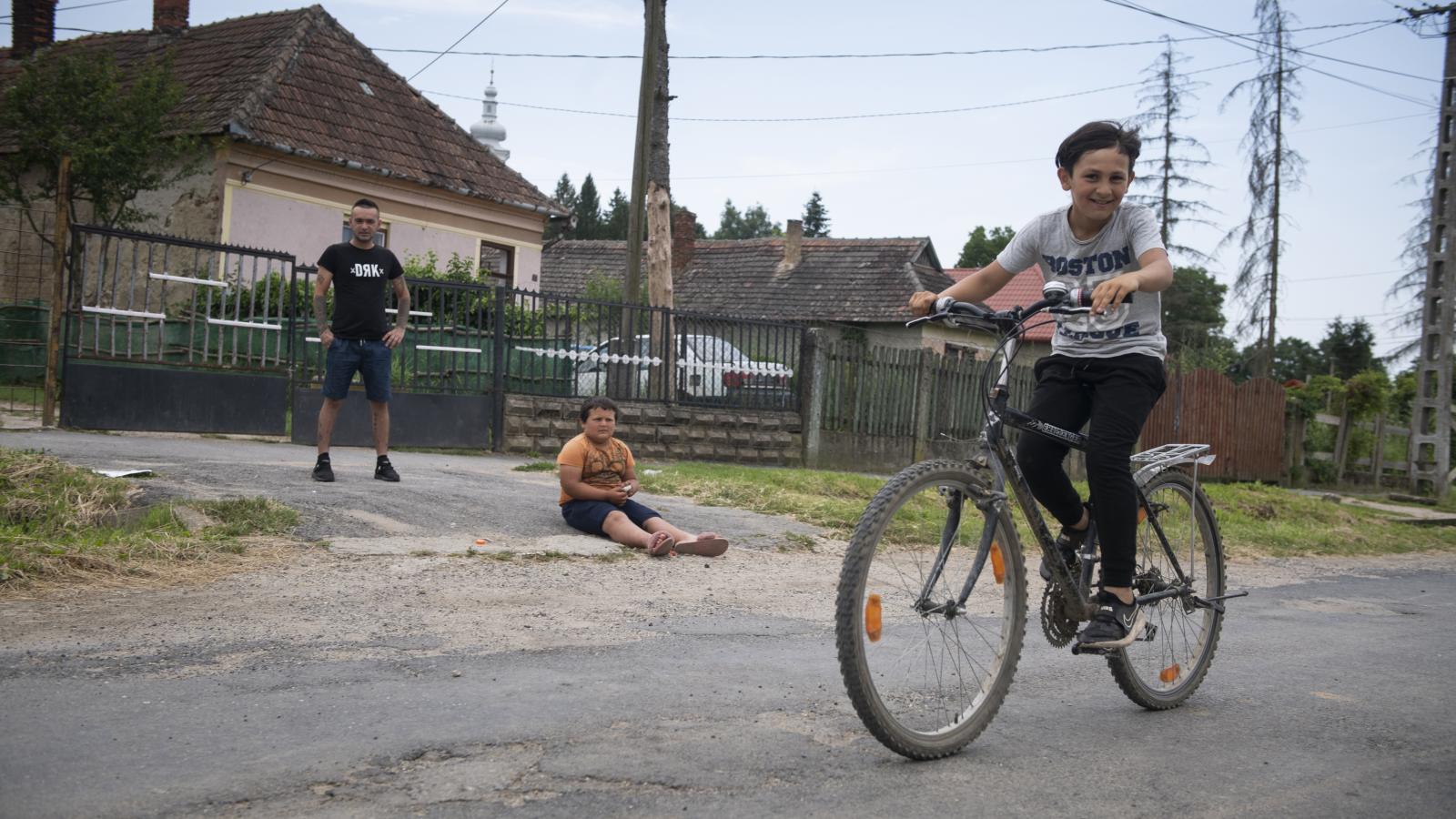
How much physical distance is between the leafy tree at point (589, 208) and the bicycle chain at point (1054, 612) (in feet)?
308

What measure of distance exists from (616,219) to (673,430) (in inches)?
3504

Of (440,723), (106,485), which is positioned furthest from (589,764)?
(106,485)

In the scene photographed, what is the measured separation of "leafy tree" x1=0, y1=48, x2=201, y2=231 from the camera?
17.4 m

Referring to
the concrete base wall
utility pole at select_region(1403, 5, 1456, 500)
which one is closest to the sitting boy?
the concrete base wall

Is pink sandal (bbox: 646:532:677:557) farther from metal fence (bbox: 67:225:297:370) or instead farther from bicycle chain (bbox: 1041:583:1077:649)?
metal fence (bbox: 67:225:297:370)

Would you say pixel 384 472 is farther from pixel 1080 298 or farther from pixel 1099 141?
pixel 1080 298

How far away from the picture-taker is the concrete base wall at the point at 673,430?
13.7 meters

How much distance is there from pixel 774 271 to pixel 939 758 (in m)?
36.5

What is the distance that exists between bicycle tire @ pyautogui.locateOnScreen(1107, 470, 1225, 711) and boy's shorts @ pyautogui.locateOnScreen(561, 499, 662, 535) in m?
3.66

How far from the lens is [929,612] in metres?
3.57

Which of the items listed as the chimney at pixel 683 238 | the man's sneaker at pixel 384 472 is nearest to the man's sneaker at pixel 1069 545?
the man's sneaker at pixel 384 472

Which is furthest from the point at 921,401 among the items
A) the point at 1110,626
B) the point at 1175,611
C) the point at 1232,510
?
the point at 1110,626

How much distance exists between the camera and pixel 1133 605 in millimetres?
4121

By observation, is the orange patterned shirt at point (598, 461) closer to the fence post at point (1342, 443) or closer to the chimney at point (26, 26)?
the fence post at point (1342, 443)
